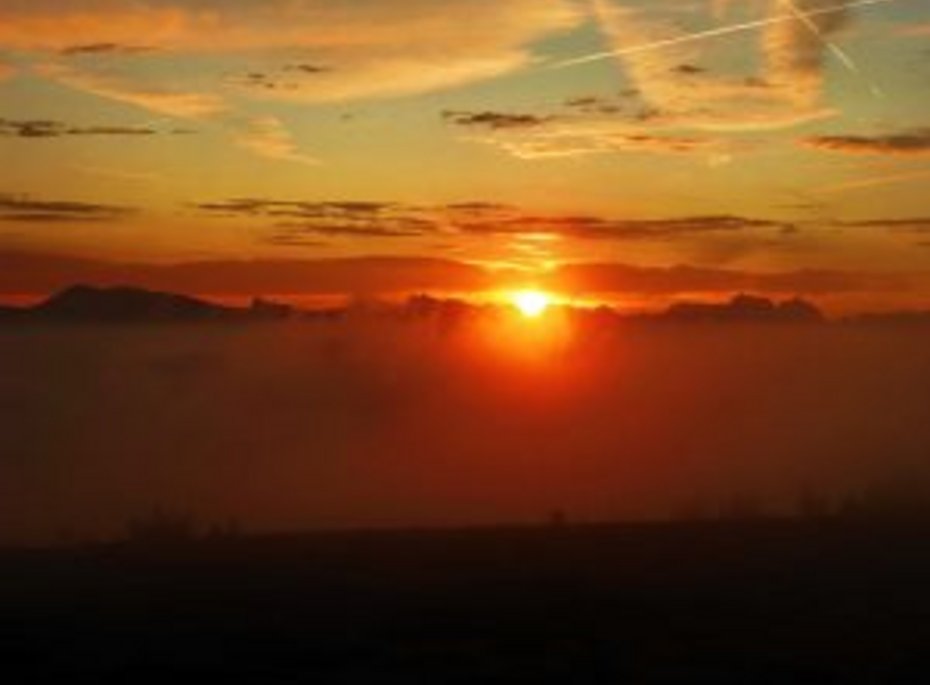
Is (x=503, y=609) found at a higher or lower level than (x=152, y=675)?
higher

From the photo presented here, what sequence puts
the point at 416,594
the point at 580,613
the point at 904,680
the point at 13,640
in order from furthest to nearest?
1. the point at 416,594
2. the point at 580,613
3. the point at 13,640
4. the point at 904,680

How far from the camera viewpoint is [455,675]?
126312mm

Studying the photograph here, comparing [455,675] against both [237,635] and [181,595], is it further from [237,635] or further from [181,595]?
[181,595]

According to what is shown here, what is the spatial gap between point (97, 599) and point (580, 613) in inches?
2091

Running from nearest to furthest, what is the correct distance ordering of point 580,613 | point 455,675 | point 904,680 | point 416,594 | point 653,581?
1. point 904,680
2. point 455,675
3. point 580,613
4. point 416,594
5. point 653,581

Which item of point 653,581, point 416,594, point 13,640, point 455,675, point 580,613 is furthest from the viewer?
point 653,581

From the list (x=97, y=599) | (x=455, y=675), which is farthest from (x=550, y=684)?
(x=97, y=599)

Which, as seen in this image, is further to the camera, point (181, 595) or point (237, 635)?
point (181, 595)

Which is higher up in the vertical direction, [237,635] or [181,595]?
[181,595]

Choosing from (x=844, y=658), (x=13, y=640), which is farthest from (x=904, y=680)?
(x=13, y=640)

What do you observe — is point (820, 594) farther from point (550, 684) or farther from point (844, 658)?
point (550, 684)

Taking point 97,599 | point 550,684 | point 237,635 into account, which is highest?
point 97,599

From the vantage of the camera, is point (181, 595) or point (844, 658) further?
point (181, 595)

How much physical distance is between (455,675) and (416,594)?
5828 centimetres
